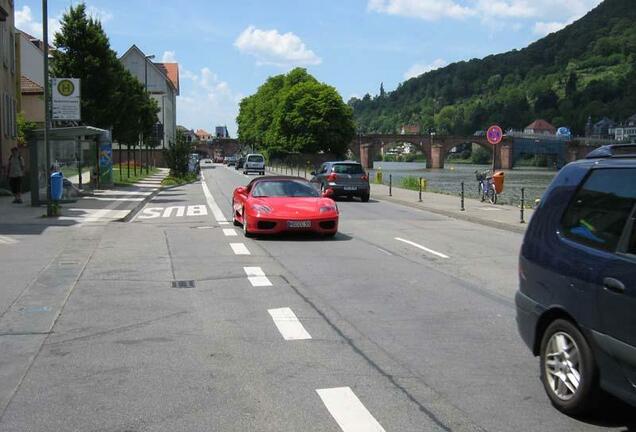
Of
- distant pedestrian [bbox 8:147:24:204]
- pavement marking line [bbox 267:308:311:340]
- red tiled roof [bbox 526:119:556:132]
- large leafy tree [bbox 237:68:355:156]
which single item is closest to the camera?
pavement marking line [bbox 267:308:311:340]

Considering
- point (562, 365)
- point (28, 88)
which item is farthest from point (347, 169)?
point (28, 88)

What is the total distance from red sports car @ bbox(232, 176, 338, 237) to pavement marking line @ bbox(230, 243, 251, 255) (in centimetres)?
87

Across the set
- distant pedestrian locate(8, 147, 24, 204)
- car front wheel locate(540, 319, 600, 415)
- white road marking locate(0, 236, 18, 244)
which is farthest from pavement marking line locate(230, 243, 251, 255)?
distant pedestrian locate(8, 147, 24, 204)

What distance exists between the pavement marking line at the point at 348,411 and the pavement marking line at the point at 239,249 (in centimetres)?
777

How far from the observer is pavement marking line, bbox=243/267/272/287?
970cm

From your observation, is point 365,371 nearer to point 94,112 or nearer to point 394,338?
point 394,338

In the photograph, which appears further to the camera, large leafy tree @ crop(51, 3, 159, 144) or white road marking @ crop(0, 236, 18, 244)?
large leafy tree @ crop(51, 3, 159, 144)

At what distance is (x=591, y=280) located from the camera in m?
4.38

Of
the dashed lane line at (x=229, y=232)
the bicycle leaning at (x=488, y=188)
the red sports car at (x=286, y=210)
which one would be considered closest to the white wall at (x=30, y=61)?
the bicycle leaning at (x=488, y=188)

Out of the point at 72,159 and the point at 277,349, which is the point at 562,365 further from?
the point at 72,159

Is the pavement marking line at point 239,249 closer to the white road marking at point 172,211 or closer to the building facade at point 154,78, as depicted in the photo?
the white road marking at point 172,211

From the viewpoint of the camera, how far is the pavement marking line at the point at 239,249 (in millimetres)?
A: 12812

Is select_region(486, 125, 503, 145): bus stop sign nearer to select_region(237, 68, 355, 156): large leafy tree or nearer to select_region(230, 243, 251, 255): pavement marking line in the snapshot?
select_region(230, 243, 251, 255): pavement marking line

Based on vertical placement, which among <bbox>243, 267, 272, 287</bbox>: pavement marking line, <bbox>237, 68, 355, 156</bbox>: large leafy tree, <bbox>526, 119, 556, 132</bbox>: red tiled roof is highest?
<bbox>526, 119, 556, 132</bbox>: red tiled roof
